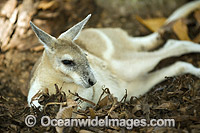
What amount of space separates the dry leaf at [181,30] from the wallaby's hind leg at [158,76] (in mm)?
Answer: 859

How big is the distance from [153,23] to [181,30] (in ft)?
2.07

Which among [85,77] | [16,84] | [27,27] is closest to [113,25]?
[27,27]

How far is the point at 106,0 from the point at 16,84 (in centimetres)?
264

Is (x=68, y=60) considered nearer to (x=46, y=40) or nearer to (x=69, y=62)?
(x=69, y=62)

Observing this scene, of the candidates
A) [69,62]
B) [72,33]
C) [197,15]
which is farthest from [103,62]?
[197,15]

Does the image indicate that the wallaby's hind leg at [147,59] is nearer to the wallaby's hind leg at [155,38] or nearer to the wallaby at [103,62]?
the wallaby at [103,62]

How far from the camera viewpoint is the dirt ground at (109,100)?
2.82m

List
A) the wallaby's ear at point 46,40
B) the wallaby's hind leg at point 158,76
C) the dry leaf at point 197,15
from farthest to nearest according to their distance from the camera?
the dry leaf at point 197,15, the wallaby's hind leg at point 158,76, the wallaby's ear at point 46,40

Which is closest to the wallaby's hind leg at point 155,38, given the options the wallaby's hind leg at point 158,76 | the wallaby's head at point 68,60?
the wallaby's hind leg at point 158,76

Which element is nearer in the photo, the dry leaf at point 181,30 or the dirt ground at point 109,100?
the dirt ground at point 109,100

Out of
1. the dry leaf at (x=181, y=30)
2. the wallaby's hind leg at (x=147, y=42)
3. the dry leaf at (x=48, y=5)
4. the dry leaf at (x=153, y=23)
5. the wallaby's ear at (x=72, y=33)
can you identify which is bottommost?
the wallaby's ear at (x=72, y=33)

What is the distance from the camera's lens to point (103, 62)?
14.1ft

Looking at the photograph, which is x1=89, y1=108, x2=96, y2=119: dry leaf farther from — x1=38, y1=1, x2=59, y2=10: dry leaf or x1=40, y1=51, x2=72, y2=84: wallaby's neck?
x1=38, y1=1, x2=59, y2=10: dry leaf

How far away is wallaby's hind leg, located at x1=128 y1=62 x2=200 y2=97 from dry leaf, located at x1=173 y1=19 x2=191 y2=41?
2.82 feet
